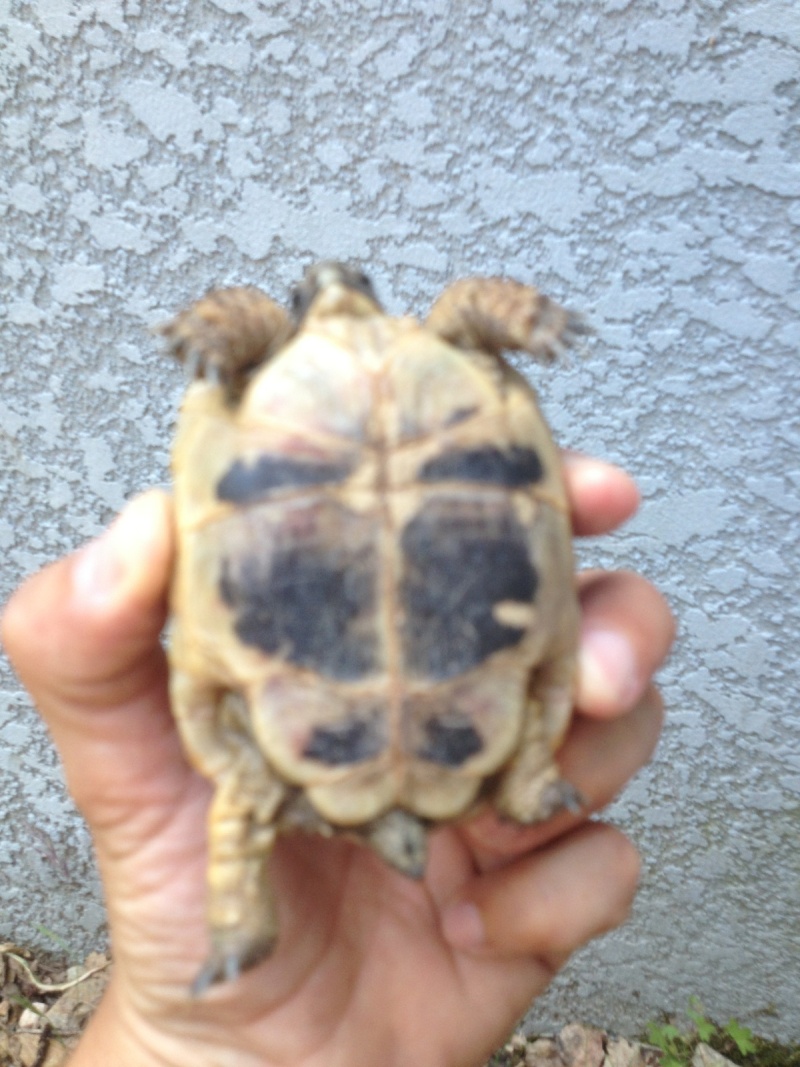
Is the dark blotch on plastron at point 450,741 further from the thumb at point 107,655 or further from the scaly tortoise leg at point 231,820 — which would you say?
the thumb at point 107,655

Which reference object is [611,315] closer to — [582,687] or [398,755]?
[582,687]

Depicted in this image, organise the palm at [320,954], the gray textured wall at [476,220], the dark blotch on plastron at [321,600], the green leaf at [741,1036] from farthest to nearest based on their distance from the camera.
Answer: the green leaf at [741,1036]
the gray textured wall at [476,220]
the palm at [320,954]
the dark blotch on plastron at [321,600]

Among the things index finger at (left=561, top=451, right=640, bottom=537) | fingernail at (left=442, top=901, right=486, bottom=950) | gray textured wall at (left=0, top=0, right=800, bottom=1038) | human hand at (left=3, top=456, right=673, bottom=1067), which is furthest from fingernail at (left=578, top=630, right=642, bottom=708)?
gray textured wall at (left=0, top=0, right=800, bottom=1038)

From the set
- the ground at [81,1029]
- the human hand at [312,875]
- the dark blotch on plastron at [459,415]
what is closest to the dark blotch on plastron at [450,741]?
the human hand at [312,875]

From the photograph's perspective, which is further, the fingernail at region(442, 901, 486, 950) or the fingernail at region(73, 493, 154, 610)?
the fingernail at region(442, 901, 486, 950)

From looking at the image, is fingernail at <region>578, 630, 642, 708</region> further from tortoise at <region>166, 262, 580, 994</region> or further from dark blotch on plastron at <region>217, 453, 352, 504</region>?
dark blotch on plastron at <region>217, 453, 352, 504</region>

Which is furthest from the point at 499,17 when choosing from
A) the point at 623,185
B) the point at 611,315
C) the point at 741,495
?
the point at 741,495
